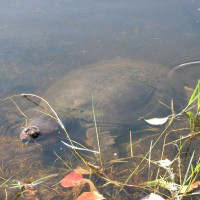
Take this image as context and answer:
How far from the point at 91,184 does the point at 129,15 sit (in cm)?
Result: 396

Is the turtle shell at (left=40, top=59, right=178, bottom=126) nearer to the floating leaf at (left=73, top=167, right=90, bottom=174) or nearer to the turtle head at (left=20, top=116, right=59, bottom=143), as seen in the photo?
the turtle head at (left=20, top=116, right=59, bottom=143)

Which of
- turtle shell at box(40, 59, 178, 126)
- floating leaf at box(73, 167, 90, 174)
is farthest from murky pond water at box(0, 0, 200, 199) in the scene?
floating leaf at box(73, 167, 90, 174)

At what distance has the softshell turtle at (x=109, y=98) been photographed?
328 cm

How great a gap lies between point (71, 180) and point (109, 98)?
1.32m

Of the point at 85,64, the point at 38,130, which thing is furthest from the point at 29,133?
the point at 85,64

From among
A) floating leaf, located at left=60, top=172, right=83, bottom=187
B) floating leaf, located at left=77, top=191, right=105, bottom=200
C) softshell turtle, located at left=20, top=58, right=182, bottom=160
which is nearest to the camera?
floating leaf, located at left=77, top=191, right=105, bottom=200

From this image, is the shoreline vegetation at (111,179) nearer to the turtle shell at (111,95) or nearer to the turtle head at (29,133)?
the turtle head at (29,133)

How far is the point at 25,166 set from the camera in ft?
8.54

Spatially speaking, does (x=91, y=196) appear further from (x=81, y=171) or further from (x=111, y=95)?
(x=111, y=95)

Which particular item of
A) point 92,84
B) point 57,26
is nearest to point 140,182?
point 92,84

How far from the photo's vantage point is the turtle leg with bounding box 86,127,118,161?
273 cm

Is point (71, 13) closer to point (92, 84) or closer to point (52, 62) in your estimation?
point (52, 62)

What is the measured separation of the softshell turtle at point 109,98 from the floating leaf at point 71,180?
799mm

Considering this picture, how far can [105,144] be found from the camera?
293 cm
